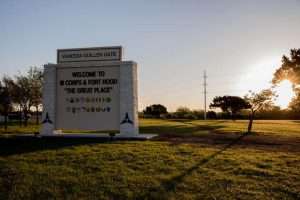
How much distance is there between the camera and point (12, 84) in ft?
105

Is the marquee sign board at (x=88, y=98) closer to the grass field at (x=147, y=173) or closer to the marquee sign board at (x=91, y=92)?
the marquee sign board at (x=91, y=92)

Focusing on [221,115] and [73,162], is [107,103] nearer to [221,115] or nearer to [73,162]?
[73,162]

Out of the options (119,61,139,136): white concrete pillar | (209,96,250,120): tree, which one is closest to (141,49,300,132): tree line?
(209,96,250,120): tree

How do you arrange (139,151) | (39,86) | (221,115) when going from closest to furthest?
(139,151) < (39,86) < (221,115)

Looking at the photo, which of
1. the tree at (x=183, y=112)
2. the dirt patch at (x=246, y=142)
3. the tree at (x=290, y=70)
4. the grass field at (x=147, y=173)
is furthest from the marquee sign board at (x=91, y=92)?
the tree at (x=183, y=112)

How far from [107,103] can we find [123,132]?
1.85m

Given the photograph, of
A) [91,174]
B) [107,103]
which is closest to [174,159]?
[91,174]

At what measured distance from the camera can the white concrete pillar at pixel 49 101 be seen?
16500 mm

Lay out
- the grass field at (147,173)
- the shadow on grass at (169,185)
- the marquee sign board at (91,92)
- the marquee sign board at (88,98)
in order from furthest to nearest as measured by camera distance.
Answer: the marquee sign board at (88,98) < the marquee sign board at (91,92) < the grass field at (147,173) < the shadow on grass at (169,185)

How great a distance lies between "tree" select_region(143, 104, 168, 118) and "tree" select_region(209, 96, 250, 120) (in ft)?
43.8

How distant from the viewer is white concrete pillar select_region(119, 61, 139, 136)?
15484 millimetres

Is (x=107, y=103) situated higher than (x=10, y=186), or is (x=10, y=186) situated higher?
(x=107, y=103)

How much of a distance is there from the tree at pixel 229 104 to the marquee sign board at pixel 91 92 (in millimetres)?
53556

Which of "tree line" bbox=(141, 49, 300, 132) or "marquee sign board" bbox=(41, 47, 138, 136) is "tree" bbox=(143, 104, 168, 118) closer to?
"tree line" bbox=(141, 49, 300, 132)
